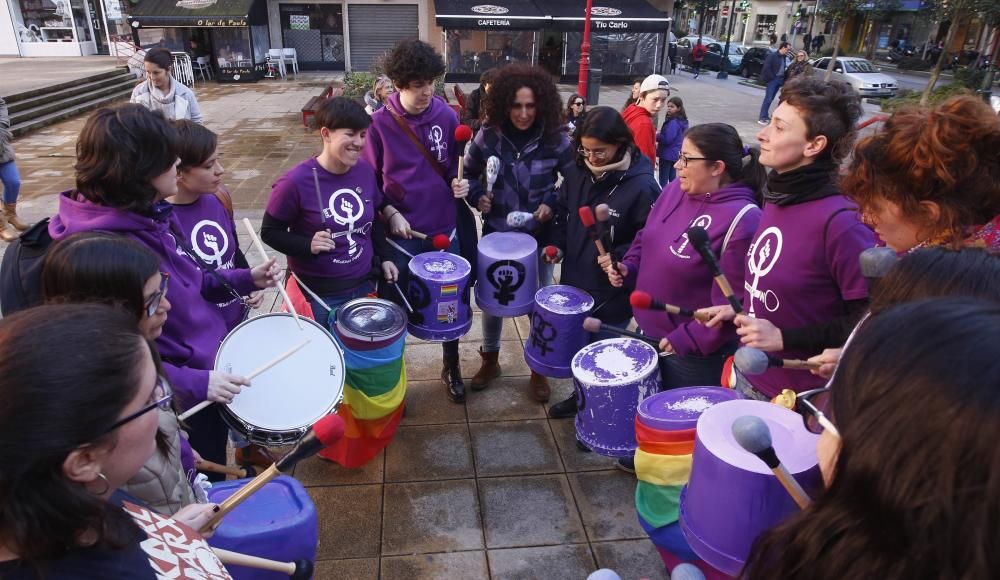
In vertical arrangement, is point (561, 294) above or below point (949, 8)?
below

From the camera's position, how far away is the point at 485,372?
4.18 m

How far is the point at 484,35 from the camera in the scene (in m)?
21.6

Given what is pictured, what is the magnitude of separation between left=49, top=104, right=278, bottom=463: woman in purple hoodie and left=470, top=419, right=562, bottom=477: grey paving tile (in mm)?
1591

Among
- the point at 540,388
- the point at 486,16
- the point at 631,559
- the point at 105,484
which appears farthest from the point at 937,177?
the point at 486,16

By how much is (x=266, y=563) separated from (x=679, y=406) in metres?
1.37

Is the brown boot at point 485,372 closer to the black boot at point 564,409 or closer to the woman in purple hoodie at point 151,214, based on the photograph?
the black boot at point 564,409

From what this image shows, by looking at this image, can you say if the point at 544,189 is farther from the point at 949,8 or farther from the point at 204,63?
the point at 204,63

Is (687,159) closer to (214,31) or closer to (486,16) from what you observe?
(486,16)

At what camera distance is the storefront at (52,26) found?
25406 millimetres

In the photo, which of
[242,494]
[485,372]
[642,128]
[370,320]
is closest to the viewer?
[242,494]

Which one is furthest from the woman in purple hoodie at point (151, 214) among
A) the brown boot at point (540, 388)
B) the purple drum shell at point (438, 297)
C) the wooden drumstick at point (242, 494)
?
the brown boot at point (540, 388)

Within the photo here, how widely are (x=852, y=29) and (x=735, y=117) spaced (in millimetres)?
30860

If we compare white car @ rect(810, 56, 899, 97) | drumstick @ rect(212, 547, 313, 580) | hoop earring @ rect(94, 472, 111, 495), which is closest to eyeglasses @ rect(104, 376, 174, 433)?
hoop earring @ rect(94, 472, 111, 495)

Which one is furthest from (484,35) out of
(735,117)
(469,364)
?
(469,364)
